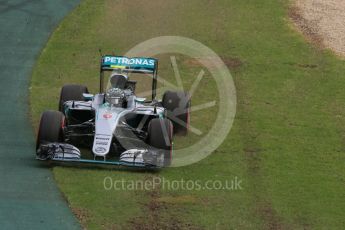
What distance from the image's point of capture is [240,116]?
2738 centimetres

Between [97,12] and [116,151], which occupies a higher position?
[97,12]

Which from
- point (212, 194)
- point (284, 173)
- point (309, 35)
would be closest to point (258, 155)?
point (284, 173)

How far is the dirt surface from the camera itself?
37.1m

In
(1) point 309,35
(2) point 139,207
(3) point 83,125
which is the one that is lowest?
(2) point 139,207

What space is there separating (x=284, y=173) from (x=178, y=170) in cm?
264

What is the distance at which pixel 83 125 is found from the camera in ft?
74.7

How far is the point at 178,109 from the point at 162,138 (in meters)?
2.87

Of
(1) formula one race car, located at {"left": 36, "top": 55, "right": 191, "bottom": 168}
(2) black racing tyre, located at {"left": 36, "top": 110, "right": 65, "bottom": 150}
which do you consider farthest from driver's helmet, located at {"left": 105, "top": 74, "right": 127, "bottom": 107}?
(2) black racing tyre, located at {"left": 36, "top": 110, "right": 65, "bottom": 150}

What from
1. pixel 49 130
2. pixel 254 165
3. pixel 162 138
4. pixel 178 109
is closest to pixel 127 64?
pixel 178 109

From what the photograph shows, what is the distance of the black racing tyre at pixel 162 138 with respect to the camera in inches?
874

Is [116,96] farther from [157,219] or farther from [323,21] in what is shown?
[323,21]

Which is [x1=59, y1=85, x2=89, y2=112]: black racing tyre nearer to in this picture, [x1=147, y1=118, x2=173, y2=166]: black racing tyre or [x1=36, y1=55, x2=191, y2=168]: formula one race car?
[x1=36, y1=55, x2=191, y2=168]: formula one race car

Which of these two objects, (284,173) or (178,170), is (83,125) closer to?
(178,170)

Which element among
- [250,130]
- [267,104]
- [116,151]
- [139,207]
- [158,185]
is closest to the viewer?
[139,207]
